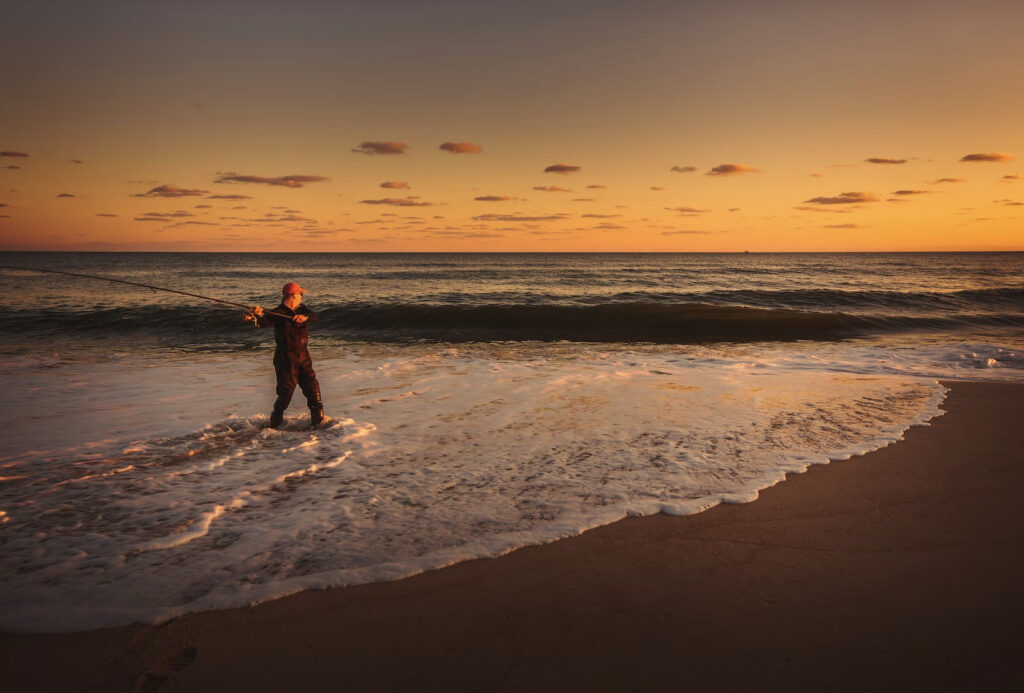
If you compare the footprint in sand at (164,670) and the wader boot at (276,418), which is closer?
the footprint in sand at (164,670)

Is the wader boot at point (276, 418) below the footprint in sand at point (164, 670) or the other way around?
the other way around

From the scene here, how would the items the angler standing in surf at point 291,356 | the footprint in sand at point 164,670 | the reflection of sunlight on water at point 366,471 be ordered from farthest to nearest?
the angler standing in surf at point 291,356, the reflection of sunlight on water at point 366,471, the footprint in sand at point 164,670

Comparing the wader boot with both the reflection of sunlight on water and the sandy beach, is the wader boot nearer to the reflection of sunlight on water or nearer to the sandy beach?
the reflection of sunlight on water

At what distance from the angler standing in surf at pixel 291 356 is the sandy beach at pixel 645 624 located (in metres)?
4.40

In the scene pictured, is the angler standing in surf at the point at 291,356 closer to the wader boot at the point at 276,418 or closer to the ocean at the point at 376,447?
the wader boot at the point at 276,418

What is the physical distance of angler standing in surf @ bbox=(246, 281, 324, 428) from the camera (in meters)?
7.32

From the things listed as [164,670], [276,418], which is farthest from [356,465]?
[164,670]

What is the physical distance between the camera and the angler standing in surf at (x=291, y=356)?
7316 millimetres

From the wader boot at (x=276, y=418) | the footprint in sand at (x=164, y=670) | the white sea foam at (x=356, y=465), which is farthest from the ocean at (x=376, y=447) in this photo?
the footprint in sand at (x=164, y=670)

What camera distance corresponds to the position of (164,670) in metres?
2.71

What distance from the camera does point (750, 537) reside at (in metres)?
4.11

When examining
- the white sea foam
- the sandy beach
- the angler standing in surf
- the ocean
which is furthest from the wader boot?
the sandy beach

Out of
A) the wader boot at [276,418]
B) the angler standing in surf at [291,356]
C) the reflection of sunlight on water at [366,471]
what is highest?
the angler standing in surf at [291,356]

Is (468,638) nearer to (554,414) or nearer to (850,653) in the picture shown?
(850,653)
